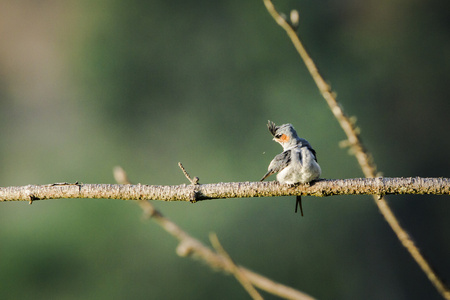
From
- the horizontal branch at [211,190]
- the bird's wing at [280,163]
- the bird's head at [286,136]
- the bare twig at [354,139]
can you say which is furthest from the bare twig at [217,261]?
the bird's head at [286,136]

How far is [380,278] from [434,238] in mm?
1250

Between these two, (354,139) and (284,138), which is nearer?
(354,139)

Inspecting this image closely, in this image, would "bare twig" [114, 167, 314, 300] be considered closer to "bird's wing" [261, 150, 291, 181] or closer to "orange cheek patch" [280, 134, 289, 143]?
"bird's wing" [261, 150, 291, 181]

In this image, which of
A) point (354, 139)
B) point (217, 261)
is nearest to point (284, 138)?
point (354, 139)

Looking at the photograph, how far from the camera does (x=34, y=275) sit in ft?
19.9

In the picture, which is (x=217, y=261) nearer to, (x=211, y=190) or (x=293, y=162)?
(x=211, y=190)

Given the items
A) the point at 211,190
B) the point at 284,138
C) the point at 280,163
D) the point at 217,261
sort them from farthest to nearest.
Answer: the point at 284,138
the point at 280,163
the point at 211,190
the point at 217,261

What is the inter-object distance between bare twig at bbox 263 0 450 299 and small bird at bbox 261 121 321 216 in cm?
28

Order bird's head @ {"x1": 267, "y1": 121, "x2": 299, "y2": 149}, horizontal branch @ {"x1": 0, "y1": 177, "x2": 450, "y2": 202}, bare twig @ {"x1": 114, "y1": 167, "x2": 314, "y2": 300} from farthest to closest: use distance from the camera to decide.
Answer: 1. bird's head @ {"x1": 267, "y1": 121, "x2": 299, "y2": 149}
2. horizontal branch @ {"x1": 0, "y1": 177, "x2": 450, "y2": 202}
3. bare twig @ {"x1": 114, "y1": 167, "x2": 314, "y2": 300}

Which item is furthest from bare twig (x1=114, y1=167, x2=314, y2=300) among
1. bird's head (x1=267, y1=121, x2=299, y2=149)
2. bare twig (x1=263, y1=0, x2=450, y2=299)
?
bird's head (x1=267, y1=121, x2=299, y2=149)

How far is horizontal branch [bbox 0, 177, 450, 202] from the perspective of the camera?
91 centimetres

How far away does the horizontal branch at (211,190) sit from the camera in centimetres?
91

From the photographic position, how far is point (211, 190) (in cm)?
97

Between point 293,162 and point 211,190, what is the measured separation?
0.21 meters
